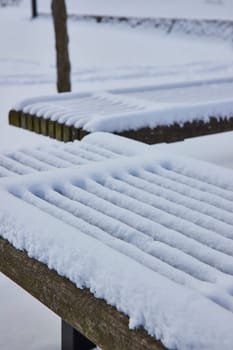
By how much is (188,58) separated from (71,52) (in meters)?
3.01

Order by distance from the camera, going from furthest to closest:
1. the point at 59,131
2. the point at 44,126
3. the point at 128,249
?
1. the point at 44,126
2. the point at 59,131
3. the point at 128,249

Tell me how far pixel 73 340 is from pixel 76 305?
727mm

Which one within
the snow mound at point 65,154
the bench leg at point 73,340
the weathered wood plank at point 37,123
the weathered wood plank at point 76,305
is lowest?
the bench leg at point 73,340

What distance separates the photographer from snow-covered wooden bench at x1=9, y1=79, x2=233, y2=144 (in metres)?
4.09

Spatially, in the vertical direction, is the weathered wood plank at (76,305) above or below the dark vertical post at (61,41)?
above

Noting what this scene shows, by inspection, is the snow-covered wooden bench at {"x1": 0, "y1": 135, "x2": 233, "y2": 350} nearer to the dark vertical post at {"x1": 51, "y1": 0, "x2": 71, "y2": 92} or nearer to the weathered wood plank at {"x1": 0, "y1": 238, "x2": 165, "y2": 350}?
the weathered wood plank at {"x1": 0, "y1": 238, "x2": 165, "y2": 350}

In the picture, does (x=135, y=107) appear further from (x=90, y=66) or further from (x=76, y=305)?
(x=90, y=66)

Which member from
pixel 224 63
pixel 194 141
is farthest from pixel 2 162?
pixel 224 63

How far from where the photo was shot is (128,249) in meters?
1.91

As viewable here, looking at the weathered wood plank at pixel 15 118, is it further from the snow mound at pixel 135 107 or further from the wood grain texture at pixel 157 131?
the wood grain texture at pixel 157 131

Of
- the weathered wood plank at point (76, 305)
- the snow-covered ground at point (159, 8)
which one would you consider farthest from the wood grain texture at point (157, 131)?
the snow-covered ground at point (159, 8)

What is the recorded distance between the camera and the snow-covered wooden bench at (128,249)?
1.47 meters

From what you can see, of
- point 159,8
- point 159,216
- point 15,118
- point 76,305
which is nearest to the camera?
point 76,305

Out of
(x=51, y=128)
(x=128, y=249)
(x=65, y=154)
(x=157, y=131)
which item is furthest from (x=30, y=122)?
(x=128, y=249)
